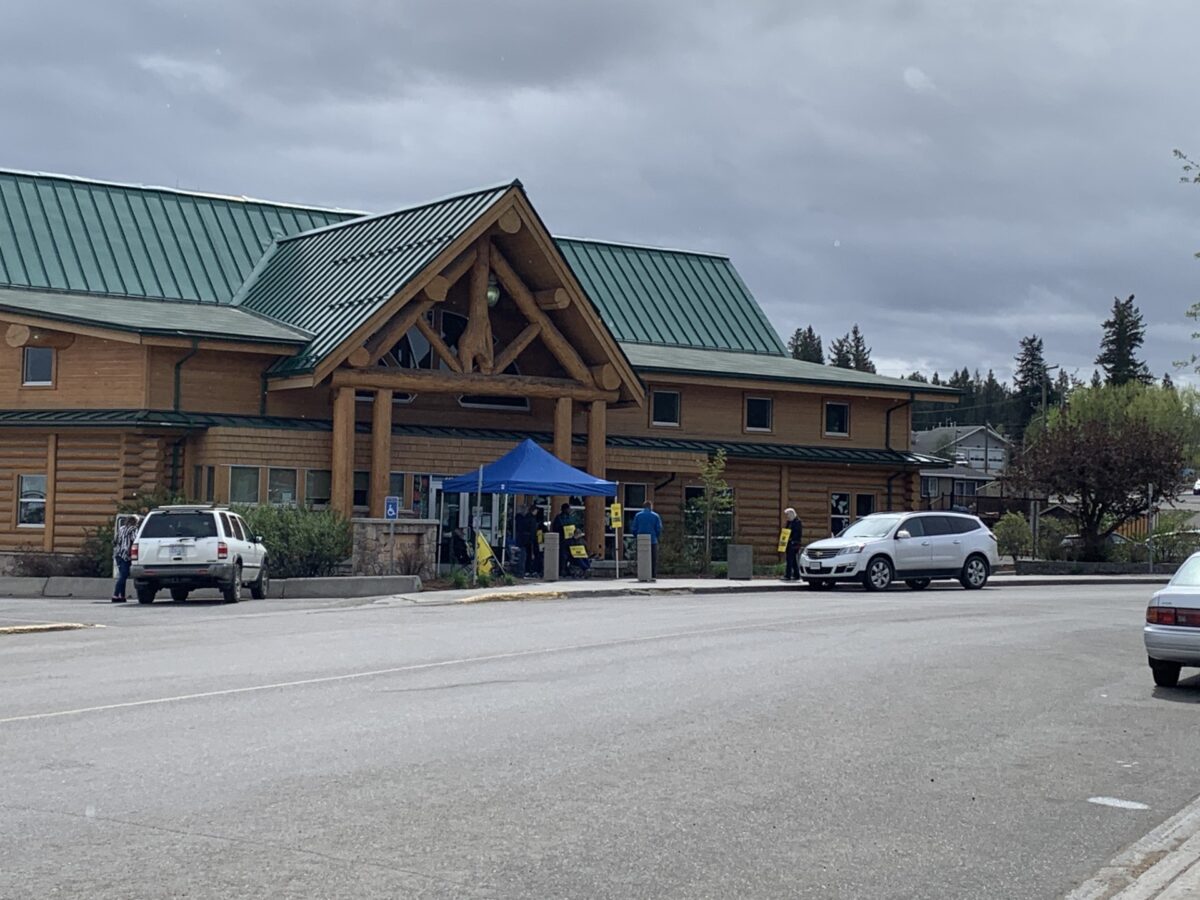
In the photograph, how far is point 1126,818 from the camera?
383 inches

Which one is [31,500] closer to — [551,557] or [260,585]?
[260,585]

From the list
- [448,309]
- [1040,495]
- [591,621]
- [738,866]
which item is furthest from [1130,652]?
[1040,495]

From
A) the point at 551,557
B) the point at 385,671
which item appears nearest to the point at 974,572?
the point at 551,557

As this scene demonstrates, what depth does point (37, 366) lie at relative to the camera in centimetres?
3750

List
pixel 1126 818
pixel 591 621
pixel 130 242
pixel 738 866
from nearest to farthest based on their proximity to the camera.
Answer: pixel 738 866, pixel 1126 818, pixel 591 621, pixel 130 242

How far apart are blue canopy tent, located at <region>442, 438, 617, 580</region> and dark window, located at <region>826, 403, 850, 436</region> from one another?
14.1 m

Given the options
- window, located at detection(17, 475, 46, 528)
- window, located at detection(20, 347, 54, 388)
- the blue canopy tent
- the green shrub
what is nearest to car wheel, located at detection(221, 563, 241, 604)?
the green shrub

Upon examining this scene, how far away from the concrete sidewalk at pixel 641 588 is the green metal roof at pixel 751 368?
806 cm

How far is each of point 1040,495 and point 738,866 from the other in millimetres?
43177

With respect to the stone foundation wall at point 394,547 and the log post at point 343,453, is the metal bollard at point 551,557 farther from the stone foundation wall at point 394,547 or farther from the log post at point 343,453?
the log post at point 343,453

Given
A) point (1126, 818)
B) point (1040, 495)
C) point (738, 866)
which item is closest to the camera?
point (738, 866)

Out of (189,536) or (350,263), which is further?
(350,263)

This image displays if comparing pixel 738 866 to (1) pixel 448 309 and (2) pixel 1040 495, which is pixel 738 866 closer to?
(1) pixel 448 309

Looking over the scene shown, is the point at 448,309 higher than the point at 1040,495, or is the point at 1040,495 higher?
the point at 448,309
